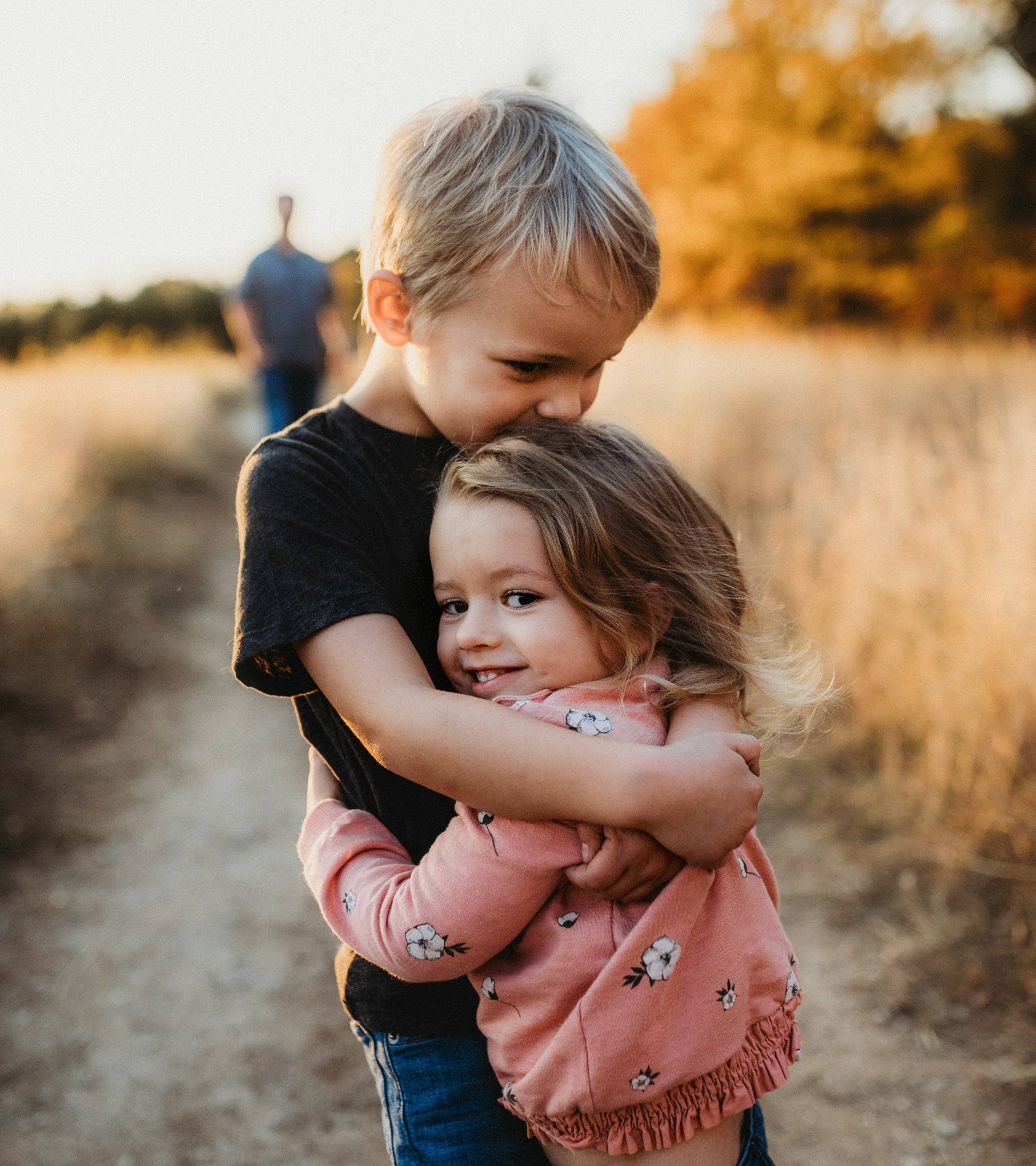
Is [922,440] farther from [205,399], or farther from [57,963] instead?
[205,399]

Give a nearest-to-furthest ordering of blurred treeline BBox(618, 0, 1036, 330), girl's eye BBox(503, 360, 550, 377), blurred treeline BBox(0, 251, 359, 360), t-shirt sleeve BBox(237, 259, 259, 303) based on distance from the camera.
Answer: girl's eye BBox(503, 360, 550, 377) < t-shirt sleeve BBox(237, 259, 259, 303) < blurred treeline BBox(618, 0, 1036, 330) < blurred treeline BBox(0, 251, 359, 360)

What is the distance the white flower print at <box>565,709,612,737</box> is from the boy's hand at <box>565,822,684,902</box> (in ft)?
0.35

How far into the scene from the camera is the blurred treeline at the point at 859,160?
15266 millimetres

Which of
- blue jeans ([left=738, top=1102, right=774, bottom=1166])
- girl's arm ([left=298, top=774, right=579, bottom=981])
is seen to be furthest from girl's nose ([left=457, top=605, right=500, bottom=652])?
blue jeans ([left=738, top=1102, right=774, bottom=1166])

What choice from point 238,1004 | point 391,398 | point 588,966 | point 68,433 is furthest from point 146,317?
point 588,966

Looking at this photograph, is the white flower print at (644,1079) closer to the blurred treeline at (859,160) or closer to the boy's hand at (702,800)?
the boy's hand at (702,800)

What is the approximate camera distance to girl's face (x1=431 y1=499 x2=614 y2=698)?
3.70ft

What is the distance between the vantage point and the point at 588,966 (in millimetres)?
992

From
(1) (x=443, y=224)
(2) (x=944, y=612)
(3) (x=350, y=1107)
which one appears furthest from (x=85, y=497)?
(1) (x=443, y=224)

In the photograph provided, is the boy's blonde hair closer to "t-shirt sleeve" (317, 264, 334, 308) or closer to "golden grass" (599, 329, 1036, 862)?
"golden grass" (599, 329, 1036, 862)

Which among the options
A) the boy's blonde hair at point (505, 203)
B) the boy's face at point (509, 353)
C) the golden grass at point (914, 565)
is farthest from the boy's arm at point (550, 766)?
the golden grass at point (914, 565)

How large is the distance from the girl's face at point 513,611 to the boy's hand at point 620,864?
215 millimetres

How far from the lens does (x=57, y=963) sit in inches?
112

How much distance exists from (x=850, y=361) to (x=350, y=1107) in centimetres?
789
